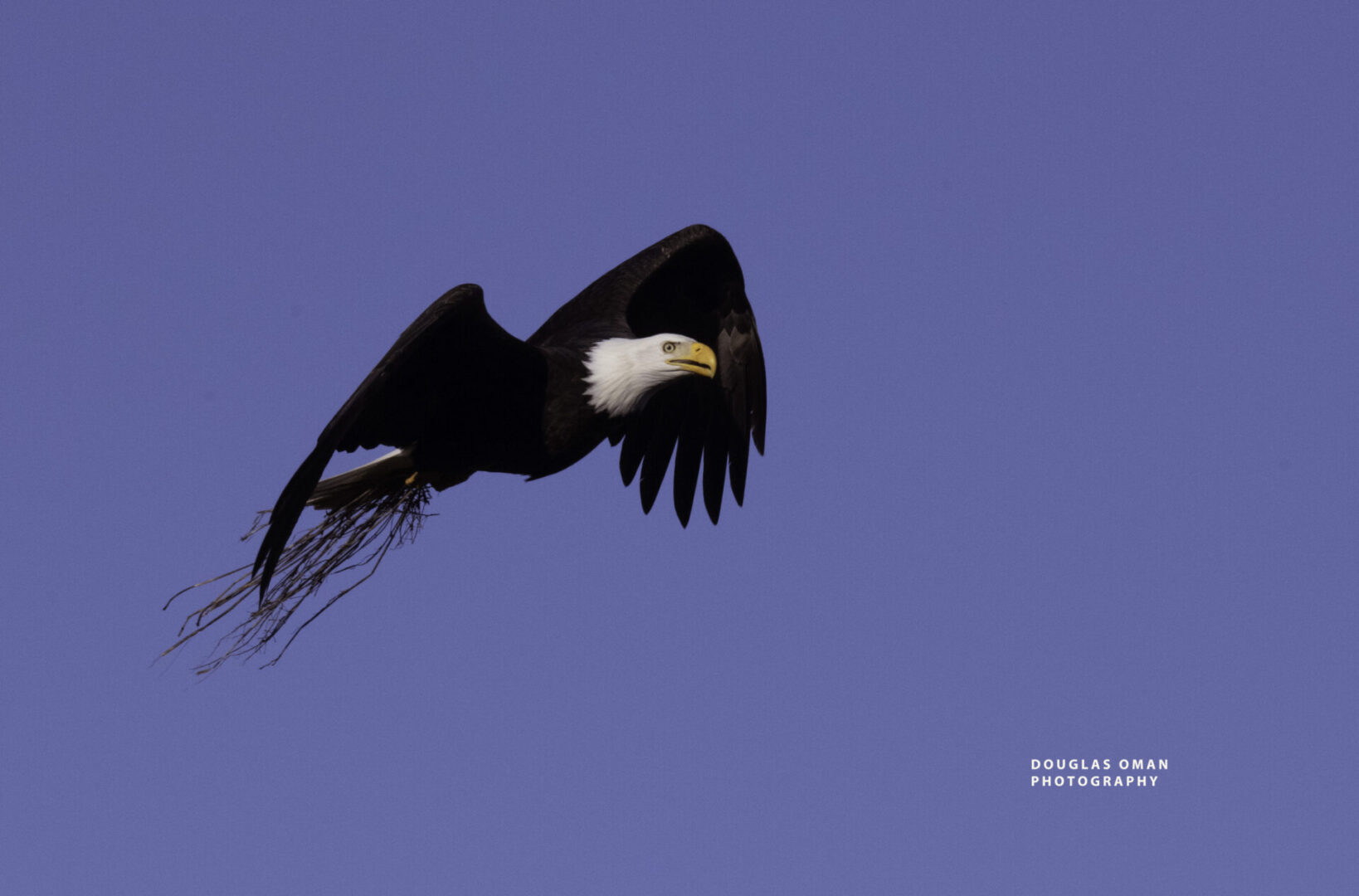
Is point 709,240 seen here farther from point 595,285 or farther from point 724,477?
point 724,477

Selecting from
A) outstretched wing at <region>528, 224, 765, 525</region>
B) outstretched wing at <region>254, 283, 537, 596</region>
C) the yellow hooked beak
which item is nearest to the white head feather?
the yellow hooked beak

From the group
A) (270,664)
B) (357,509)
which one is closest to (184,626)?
(270,664)

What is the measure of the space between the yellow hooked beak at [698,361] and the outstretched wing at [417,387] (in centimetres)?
60

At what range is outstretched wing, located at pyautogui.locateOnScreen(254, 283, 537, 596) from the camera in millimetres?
6031

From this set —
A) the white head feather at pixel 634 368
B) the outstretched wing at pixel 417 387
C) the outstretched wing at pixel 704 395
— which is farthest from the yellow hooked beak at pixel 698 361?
the outstretched wing at pixel 704 395

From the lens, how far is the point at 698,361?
284 inches

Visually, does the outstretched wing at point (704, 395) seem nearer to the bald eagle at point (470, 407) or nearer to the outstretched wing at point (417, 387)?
the bald eagle at point (470, 407)

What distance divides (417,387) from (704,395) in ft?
6.27

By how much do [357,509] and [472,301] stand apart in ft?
3.88

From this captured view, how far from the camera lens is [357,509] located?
7281 millimetres

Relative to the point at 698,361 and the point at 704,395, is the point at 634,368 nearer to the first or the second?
the point at 698,361

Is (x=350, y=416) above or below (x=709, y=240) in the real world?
below

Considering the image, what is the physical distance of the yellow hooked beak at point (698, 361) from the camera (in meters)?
7.19

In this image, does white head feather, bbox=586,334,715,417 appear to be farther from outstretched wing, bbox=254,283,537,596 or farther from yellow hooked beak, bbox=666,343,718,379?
outstretched wing, bbox=254,283,537,596
